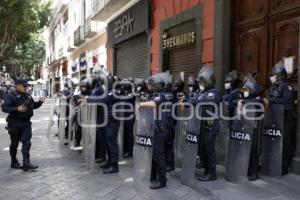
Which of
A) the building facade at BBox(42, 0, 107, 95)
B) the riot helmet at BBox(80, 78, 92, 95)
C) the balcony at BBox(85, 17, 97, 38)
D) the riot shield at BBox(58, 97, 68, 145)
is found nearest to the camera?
the riot helmet at BBox(80, 78, 92, 95)

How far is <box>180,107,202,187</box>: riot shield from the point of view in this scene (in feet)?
20.9

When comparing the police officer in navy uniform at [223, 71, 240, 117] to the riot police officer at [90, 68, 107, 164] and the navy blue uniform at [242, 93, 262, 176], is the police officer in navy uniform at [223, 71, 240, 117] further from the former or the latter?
the riot police officer at [90, 68, 107, 164]

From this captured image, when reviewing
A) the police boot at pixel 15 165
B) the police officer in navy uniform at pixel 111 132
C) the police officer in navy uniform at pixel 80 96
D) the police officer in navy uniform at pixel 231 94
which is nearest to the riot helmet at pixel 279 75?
the police officer in navy uniform at pixel 231 94

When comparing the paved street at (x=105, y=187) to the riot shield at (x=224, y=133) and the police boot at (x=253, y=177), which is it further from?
the riot shield at (x=224, y=133)

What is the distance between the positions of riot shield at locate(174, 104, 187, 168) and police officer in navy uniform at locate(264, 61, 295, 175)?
1313mm

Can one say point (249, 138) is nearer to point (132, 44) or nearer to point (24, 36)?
point (132, 44)

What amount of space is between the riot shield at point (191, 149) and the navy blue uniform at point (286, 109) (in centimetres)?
116

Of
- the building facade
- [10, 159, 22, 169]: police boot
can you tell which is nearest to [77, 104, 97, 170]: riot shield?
[10, 159, 22, 169]: police boot

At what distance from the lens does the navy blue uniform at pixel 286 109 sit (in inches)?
258

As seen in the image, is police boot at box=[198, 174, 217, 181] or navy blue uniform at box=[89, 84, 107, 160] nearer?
police boot at box=[198, 174, 217, 181]

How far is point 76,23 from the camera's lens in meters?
27.9

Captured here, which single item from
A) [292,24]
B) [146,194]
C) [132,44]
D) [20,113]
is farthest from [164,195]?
[132,44]

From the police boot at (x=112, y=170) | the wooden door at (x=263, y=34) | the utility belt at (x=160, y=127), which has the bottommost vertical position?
the police boot at (x=112, y=170)

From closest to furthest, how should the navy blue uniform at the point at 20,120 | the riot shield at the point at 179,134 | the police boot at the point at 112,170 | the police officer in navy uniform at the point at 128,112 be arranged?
the riot shield at the point at 179,134, the police boot at the point at 112,170, the navy blue uniform at the point at 20,120, the police officer in navy uniform at the point at 128,112
